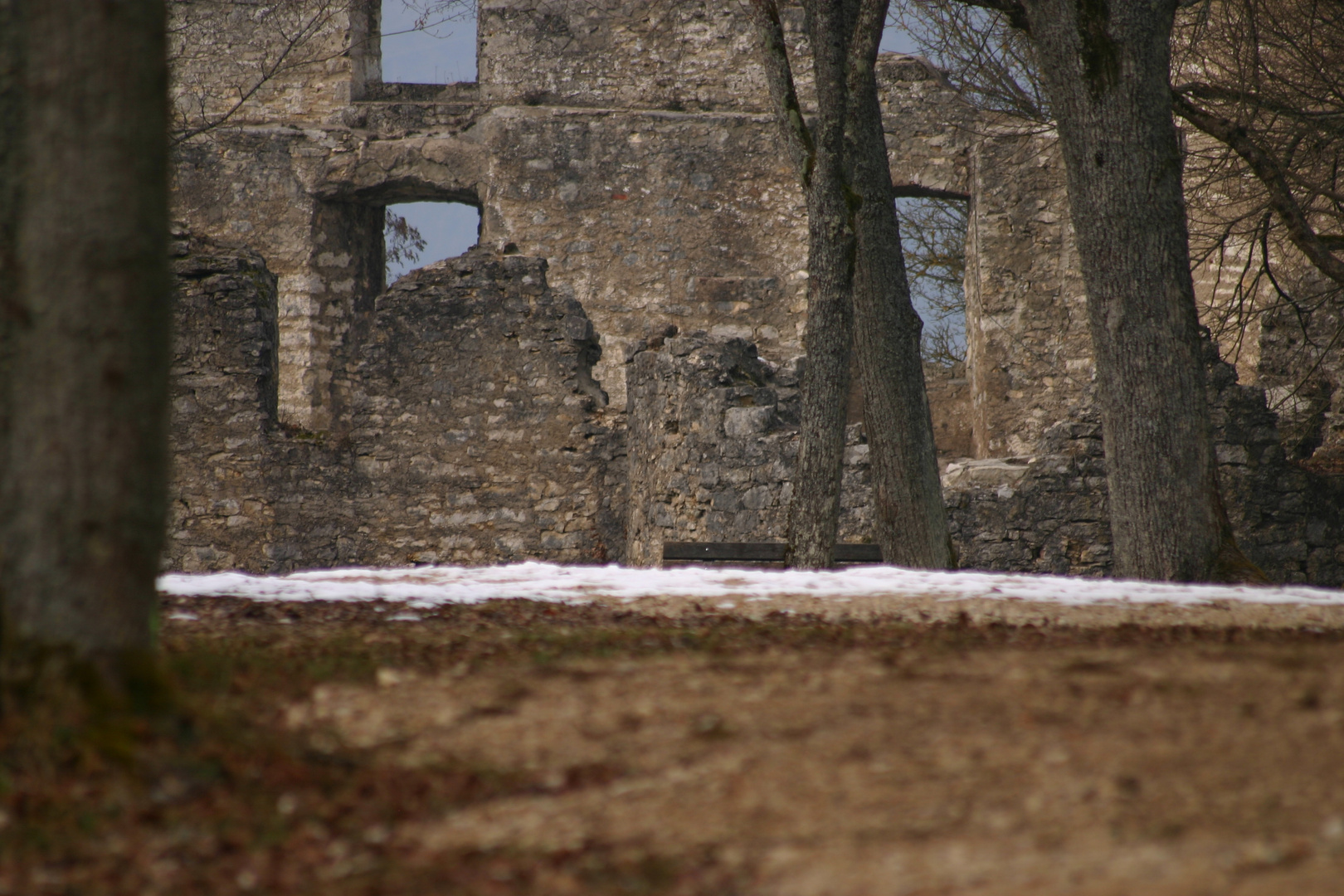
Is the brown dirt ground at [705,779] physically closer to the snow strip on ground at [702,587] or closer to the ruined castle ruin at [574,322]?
the snow strip on ground at [702,587]

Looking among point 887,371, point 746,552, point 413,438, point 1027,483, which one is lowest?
point 746,552

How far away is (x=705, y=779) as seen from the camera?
2.43 metres

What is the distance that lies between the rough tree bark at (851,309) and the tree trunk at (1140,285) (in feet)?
4.52

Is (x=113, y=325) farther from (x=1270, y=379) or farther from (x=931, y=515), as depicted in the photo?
(x=1270, y=379)

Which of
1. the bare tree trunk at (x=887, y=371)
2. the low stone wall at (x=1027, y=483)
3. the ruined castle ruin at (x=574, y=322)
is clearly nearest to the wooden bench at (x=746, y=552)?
the bare tree trunk at (x=887, y=371)

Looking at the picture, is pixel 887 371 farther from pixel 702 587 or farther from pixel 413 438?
pixel 413 438

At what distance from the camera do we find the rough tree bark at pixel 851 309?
717cm

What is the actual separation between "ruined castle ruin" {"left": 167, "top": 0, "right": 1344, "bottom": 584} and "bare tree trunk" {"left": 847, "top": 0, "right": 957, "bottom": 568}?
4.89ft

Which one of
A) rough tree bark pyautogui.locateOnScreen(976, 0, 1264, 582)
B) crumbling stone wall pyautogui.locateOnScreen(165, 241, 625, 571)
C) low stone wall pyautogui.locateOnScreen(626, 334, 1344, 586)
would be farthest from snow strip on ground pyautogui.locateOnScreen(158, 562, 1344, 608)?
crumbling stone wall pyautogui.locateOnScreen(165, 241, 625, 571)

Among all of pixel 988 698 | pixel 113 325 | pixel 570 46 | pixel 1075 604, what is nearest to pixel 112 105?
pixel 113 325

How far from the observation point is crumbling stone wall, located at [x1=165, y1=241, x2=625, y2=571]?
11.0 metres

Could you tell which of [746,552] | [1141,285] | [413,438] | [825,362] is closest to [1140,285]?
[1141,285]

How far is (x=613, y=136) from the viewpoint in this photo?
13.6 m

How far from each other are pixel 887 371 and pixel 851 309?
58cm
